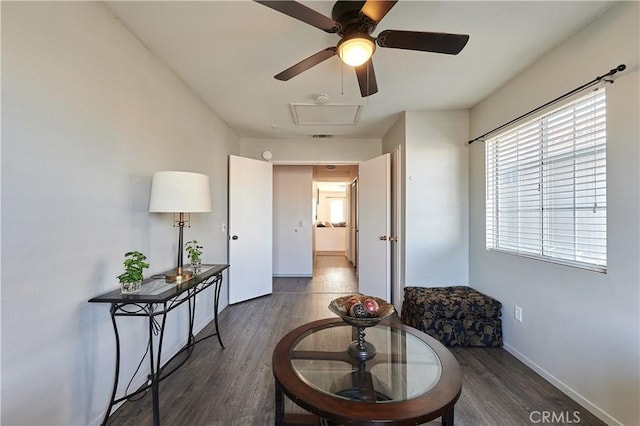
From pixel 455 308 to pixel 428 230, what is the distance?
92 centimetres

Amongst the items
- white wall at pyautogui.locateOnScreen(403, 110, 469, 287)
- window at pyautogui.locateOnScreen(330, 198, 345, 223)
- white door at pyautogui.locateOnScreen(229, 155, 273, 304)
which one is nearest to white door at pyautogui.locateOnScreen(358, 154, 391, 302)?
white wall at pyautogui.locateOnScreen(403, 110, 469, 287)

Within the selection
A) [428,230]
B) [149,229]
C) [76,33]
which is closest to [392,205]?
[428,230]

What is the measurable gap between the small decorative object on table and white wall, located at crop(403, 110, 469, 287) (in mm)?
1760

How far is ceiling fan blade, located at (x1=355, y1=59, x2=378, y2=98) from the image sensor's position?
1.72 metres

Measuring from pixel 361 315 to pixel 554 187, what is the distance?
1.87 meters

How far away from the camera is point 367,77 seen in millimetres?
1839

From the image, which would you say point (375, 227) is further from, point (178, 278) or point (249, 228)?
point (178, 278)

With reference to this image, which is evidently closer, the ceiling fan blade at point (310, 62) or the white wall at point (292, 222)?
the ceiling fan blade at point (310, 62)

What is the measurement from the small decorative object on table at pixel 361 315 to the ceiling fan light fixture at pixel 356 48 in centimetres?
137

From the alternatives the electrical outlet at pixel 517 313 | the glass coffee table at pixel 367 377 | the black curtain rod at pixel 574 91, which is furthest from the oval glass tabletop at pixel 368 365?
the black curtain rod at pixel 574 91

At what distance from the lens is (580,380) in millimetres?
1784

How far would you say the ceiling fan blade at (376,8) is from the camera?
1199 mm

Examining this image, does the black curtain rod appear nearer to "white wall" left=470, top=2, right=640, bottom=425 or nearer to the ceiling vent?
"white wall" left=470, top=2, right=640, bottom=425

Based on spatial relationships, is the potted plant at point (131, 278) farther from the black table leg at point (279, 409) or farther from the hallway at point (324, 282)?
the hallway at point (324, 282)
